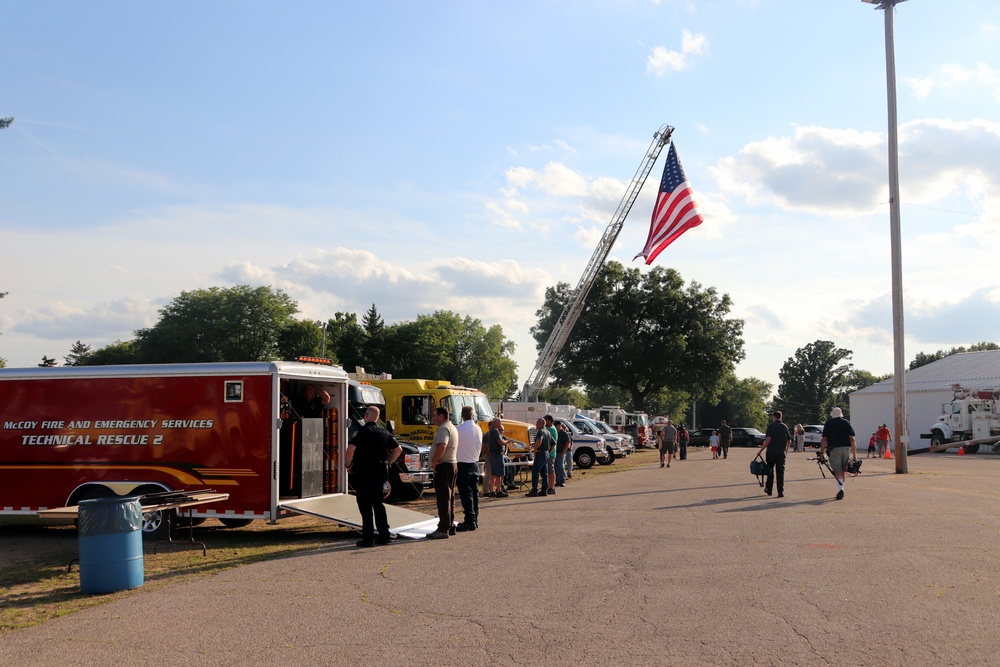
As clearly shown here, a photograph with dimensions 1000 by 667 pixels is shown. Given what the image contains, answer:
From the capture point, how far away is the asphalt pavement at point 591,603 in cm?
633

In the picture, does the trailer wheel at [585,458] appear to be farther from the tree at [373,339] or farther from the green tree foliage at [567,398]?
the green tree foliage at [567,398]

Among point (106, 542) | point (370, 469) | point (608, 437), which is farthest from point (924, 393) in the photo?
point (106, 542)

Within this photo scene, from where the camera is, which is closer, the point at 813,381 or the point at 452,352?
the point at 452,352

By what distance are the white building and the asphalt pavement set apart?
43923 millimetres

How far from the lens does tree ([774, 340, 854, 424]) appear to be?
388 ft

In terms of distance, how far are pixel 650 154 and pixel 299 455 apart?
120 ft

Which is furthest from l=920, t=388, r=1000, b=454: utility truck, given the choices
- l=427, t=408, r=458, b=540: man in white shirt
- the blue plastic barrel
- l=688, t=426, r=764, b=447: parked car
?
the blue plastic barrel

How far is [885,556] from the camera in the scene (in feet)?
33.6

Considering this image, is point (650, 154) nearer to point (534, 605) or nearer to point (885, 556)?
point (885, 556)

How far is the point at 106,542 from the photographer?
8.62 m

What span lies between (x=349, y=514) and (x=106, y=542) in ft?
14.0

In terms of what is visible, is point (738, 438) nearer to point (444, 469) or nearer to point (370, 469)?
point (444, 469)

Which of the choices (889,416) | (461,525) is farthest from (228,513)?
(889,416)

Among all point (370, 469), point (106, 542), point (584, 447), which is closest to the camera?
point (106, 542)
